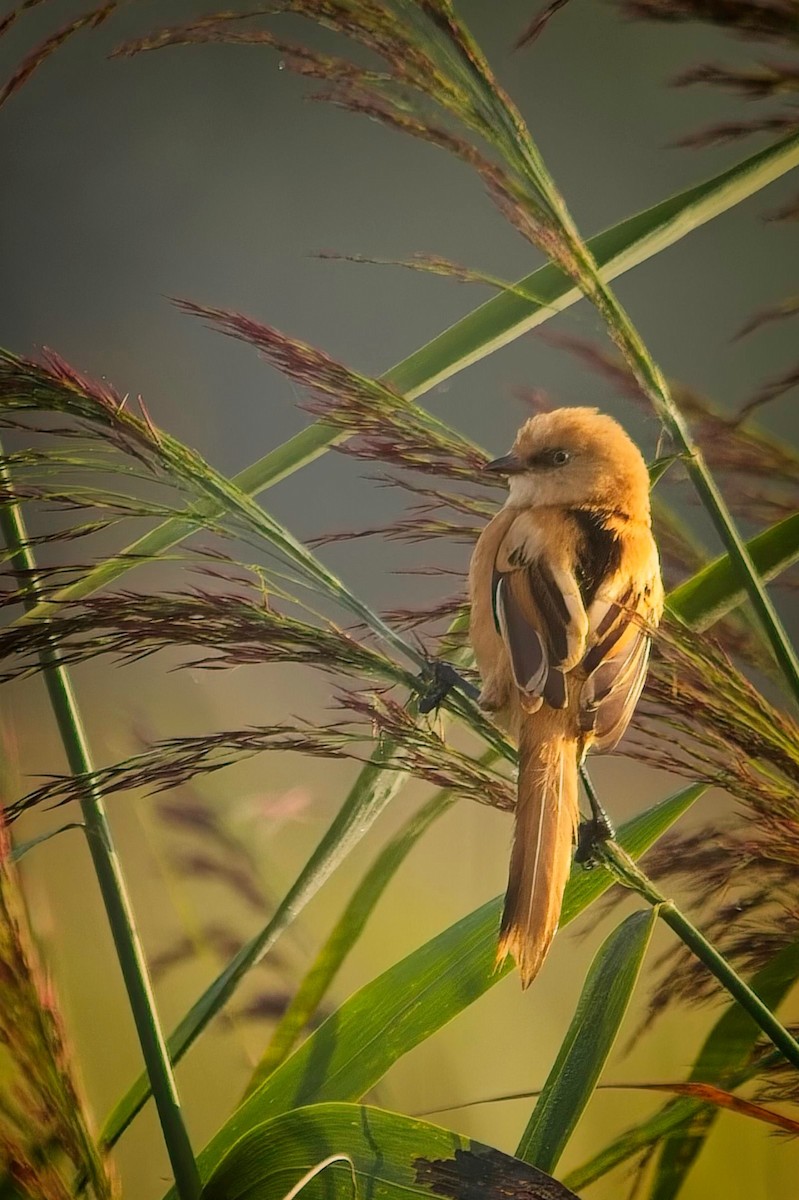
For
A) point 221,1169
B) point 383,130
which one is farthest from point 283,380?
point 221,1169

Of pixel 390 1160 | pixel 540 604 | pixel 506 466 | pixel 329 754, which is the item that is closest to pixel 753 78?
pixel 506 466

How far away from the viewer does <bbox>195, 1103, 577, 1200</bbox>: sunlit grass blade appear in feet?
2.77

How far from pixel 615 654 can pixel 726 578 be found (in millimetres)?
152

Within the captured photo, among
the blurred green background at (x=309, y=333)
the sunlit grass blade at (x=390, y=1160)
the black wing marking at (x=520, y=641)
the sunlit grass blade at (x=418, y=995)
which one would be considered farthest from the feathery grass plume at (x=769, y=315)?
the sunlit grass blade at (x=390, y=1160)

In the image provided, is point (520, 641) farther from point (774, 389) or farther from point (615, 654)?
point (774, 389)

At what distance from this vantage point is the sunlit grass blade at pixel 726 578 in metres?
0.90

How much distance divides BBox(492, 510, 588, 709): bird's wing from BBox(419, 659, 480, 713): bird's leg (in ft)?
0.19

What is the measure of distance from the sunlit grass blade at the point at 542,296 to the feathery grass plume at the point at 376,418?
53 millimetres

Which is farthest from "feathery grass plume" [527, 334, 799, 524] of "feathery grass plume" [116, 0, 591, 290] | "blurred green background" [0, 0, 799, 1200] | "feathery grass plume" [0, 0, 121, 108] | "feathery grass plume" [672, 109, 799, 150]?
"feathery grass plume" [0, 0, 121, 108]

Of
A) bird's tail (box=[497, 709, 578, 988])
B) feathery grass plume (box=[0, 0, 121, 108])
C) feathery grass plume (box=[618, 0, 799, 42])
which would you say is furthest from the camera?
feathery grass plume (box=[0, 0, 121, 108])

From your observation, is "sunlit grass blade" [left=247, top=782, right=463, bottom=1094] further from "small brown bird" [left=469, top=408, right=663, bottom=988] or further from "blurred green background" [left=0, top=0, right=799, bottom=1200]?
"small brown bird" [left=469, top=408, right=663, bottom=988]

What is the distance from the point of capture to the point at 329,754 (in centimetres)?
90

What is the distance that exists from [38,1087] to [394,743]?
1.60 feet

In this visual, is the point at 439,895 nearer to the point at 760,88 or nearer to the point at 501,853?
the point at 501,853
